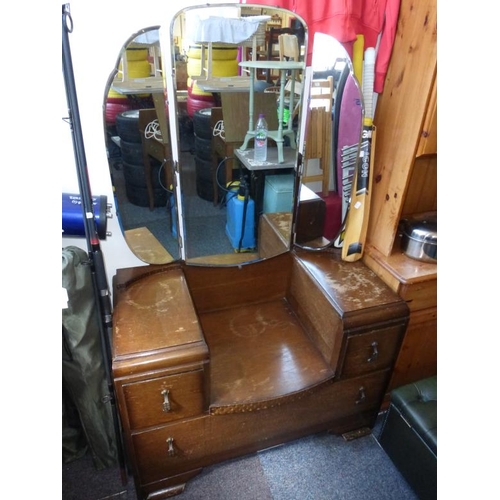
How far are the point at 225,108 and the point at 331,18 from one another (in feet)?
1.39

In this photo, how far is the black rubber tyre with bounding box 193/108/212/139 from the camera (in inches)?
45.1

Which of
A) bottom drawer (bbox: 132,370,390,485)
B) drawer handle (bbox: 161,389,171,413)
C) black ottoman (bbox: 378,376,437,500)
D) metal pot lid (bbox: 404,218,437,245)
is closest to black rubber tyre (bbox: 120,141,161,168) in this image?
drawer handle (bbox: 161,389,171,413)

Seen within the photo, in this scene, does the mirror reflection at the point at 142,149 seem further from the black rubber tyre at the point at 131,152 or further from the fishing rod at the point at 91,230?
the fishing rod at the point at 91,230

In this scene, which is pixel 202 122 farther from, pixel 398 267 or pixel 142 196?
pixel 398 267

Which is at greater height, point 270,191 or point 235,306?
point 270,191

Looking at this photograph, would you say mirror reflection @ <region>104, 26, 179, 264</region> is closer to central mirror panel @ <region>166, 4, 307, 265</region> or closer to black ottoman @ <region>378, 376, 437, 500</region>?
central mirror panel @ <region>166, 4, 307, 265</region>

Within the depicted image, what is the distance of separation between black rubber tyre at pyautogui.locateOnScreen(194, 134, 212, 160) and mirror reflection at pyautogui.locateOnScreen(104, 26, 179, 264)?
91mm

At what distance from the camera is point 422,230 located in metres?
1.35

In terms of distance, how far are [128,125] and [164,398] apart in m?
0.81

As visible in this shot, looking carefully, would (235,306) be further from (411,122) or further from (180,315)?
(411,122)

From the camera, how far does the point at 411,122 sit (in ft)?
4.02
